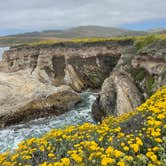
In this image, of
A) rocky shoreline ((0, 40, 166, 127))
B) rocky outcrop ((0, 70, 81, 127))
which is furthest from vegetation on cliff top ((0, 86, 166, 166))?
rocky outcrop ((0, 70, 81, 127))

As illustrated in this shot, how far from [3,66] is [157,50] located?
116 ft

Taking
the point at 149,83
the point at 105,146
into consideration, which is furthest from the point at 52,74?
the point at 105,146

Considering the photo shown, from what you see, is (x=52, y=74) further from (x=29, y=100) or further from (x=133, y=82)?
(x=133, y=82)

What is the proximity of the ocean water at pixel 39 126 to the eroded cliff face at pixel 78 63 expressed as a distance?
41.8 ft

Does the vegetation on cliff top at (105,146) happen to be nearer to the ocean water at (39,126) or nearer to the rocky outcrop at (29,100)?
the ocean water at (39,126)

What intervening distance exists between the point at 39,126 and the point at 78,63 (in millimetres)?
21362

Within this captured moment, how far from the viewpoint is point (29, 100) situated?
1148 inches

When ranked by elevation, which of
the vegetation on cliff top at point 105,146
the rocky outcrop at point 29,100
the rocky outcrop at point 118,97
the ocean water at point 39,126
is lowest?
the ocean water at point 39,126

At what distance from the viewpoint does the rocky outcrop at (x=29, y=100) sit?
27.6 metres

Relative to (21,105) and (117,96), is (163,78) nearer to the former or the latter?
(117,96)

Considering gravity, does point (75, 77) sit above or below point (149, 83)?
below

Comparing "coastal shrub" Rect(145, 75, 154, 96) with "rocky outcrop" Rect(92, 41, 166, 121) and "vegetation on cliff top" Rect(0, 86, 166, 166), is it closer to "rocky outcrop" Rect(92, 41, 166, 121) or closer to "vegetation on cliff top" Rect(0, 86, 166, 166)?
"rocky outcrop" Rect(92, 41, 166, 121)

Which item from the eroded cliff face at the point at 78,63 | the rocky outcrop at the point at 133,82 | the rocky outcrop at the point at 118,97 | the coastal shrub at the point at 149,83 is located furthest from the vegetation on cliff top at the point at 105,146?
the eroded cliff face at the point at 78,63

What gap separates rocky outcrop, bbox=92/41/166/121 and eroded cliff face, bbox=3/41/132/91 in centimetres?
1640
